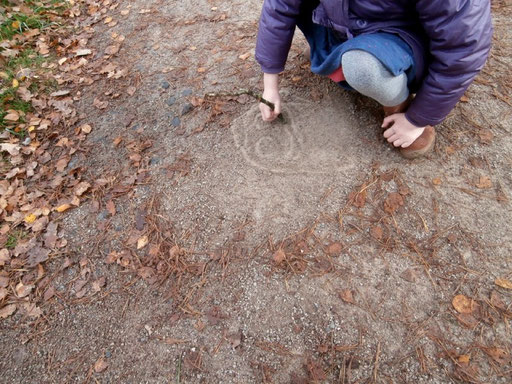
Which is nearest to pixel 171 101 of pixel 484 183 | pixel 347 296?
pixel 347 296

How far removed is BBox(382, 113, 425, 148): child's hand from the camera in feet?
6.20

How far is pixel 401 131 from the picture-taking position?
1.92 meters

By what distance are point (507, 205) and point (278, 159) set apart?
1273 mm

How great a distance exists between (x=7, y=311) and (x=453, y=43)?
2.59 metres

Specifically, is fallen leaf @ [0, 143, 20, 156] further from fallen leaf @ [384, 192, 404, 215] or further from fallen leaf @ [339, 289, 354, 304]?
fallen leaf @ [384, 192, 404, 215]

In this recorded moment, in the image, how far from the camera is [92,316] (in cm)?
182

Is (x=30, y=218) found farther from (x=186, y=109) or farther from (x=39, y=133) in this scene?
(x=186, y=109)

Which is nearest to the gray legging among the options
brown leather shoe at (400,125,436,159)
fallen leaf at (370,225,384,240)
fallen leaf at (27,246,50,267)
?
brown leather shoe at (400,125,436,159)

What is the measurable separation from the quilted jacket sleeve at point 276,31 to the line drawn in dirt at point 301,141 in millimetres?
384

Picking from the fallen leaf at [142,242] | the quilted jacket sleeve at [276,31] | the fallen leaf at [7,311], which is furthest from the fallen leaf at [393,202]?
the fallen leaf at [7,311]

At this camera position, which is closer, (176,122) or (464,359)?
(464,359)

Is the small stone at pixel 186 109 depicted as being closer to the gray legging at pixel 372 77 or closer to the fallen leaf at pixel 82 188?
the fallen leaf at pixel 82 188

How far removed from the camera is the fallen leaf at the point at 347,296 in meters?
1.65

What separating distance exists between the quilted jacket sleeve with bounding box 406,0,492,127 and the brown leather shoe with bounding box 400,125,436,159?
0.31m
